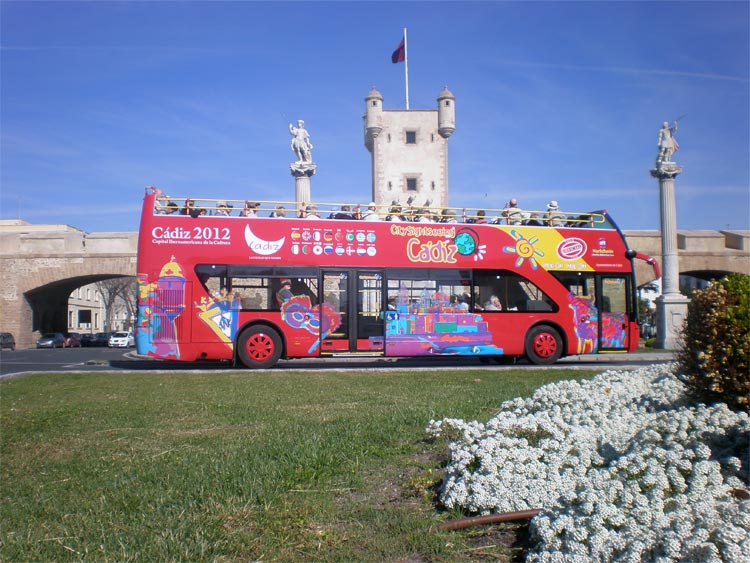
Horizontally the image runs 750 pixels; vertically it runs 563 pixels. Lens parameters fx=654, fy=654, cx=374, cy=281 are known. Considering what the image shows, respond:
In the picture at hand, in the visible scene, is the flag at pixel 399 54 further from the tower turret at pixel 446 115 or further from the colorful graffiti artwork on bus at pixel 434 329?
the colorful graffiti artwork on bus at pixel 434 329

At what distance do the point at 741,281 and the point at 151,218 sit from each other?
46.1ft

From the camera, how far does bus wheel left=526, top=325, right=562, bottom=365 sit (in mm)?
17609

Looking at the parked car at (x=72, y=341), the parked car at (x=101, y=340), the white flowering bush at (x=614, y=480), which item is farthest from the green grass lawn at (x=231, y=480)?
the parked car at (x=101, y=340)

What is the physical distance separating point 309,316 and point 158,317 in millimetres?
3664

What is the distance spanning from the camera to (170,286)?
1603 cm

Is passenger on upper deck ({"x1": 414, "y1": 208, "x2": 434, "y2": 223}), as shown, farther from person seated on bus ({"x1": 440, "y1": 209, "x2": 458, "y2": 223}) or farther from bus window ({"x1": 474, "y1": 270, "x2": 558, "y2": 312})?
bus window ({"x1": 474, "y1": 270, "x2": 558, "y2": 312})

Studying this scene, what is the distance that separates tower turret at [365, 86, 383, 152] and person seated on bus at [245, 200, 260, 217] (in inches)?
1465

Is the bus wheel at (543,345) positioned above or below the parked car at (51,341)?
above

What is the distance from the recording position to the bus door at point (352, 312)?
1666cm

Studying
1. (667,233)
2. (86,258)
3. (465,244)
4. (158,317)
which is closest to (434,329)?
(465,244)

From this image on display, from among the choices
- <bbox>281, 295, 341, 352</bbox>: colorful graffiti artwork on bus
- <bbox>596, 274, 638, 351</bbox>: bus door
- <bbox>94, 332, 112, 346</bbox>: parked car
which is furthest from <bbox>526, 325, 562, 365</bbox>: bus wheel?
<bbox>94, 332, 112, 346</bbox>: parked car

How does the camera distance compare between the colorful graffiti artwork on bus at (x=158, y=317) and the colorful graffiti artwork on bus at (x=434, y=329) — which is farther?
the colorful graffiti artwork on bus at (x=434, y=329)

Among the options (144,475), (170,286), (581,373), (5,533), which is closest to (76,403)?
(144,475)

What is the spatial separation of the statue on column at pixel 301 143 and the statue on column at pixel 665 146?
19.4m
